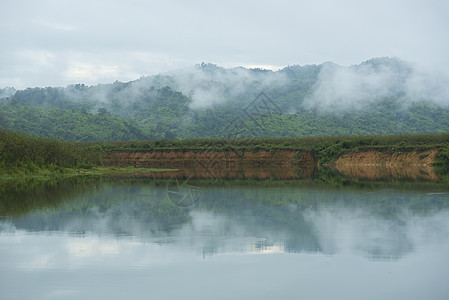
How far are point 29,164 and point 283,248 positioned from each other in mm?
28575

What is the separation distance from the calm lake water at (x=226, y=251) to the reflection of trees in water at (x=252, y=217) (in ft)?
0.10

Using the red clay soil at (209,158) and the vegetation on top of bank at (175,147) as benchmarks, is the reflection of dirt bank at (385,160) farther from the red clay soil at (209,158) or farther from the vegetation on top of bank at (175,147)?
the red clay soil at (209,158)

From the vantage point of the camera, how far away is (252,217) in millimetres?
13781

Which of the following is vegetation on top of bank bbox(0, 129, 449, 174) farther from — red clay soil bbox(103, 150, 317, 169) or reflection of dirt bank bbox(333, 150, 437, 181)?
reflection of dirt bank bbox(333, 150, 437, 181)

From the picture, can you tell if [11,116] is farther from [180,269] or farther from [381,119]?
[180,269]

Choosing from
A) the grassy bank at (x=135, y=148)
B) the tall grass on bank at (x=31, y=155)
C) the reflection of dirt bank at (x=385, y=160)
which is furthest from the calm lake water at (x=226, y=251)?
the reflection of dirt bank at (x=385, y=160)

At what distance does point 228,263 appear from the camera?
8.70 meters

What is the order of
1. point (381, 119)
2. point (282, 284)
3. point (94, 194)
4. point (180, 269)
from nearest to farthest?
point (282, 284) < point (180, 269) < point (94, 194) < point (381, 119)

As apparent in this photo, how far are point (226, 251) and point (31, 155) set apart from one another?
29218 mm

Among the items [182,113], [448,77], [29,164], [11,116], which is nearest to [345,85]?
[448,77]

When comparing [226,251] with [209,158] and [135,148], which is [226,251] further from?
[135,148]

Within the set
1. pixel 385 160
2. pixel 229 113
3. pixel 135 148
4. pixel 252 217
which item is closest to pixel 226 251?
pixel 252 217

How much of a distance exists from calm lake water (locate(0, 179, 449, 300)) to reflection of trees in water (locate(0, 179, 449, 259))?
29 millimetres

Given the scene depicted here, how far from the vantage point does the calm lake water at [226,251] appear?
7352 millimetres
